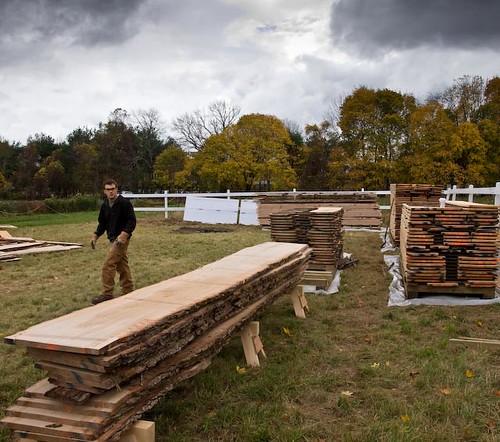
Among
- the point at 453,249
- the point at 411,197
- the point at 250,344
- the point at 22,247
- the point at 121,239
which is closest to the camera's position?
the point at 250,344

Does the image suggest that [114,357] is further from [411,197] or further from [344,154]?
[344,154]

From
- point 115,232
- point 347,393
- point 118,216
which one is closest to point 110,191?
point 118,216

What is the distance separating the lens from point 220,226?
19.9m

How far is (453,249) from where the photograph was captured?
776cm

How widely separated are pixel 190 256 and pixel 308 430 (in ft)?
29.0

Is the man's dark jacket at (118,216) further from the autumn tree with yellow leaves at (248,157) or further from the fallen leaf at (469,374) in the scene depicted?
the autumn tree with yellow leaves at (248,157)

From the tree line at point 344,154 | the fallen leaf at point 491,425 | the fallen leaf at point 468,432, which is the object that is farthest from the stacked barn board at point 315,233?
the tree line at point 344,154

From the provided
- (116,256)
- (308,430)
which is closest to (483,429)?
(308,430)

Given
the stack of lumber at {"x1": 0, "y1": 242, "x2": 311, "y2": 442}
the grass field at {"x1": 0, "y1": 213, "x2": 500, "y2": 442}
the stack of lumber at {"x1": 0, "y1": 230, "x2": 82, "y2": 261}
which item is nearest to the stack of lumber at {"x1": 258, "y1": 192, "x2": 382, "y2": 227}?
the stack of lumber at {"x1": 0, "y1": 230, "x2": 82, "y2": 261}

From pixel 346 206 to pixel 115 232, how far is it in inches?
497

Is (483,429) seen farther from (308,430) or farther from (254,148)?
(254,148)

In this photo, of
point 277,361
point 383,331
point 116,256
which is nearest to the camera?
point 277,361

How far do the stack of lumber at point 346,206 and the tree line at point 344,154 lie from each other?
14.9 meters

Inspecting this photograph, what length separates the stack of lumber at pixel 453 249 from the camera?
7.63m
